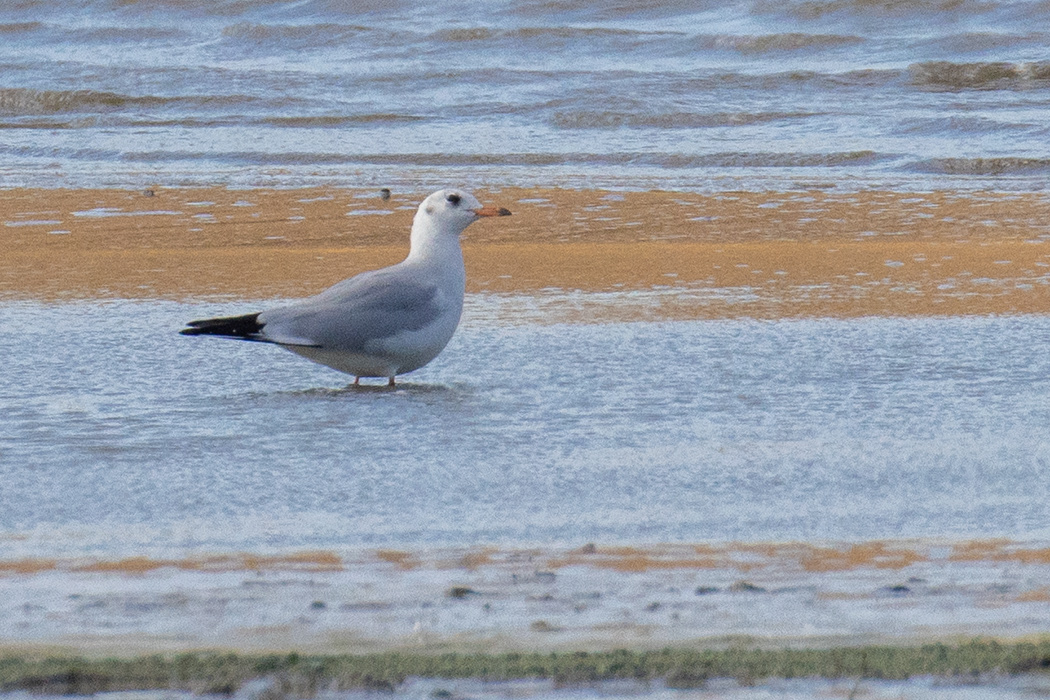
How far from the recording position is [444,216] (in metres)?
4.88

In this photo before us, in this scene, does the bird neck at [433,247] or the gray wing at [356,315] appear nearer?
the gray wing at [356,315]

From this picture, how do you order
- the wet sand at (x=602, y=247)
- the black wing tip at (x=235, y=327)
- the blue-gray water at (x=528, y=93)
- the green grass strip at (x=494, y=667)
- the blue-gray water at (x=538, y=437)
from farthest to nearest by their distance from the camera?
the blue-gray water at (x=528, y=93), the wet sand at (x=602, y=247), the black wing tip at (x=235, y=327), the blue-gray water at (x=538, y=437), the green grass strip at (x=494, y=667)

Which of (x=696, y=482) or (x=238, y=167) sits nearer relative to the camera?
(x=696, y=482)

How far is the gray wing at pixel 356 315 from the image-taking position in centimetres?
443

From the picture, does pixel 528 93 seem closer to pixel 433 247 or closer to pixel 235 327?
pixel 433 247

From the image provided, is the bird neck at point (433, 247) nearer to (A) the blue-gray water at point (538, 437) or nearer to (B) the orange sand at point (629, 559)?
(A) the blue-gray water at point (538, 437)

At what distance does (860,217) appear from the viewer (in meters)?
7.73

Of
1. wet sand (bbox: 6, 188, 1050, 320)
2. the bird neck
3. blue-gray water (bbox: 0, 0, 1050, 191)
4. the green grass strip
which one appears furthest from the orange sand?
blue-gray water (bbox: 0, 0, 1050, 191)

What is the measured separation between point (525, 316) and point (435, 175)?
4.80 m

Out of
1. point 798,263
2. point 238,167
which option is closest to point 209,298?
point 798,263

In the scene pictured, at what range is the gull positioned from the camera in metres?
4.42

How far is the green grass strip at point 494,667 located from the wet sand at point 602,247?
310 centimetres

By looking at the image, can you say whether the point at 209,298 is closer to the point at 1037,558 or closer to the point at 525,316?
the point at 525,316

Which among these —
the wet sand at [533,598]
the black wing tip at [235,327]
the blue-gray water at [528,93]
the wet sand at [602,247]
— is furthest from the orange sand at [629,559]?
the blue-gray water at [528,93]
